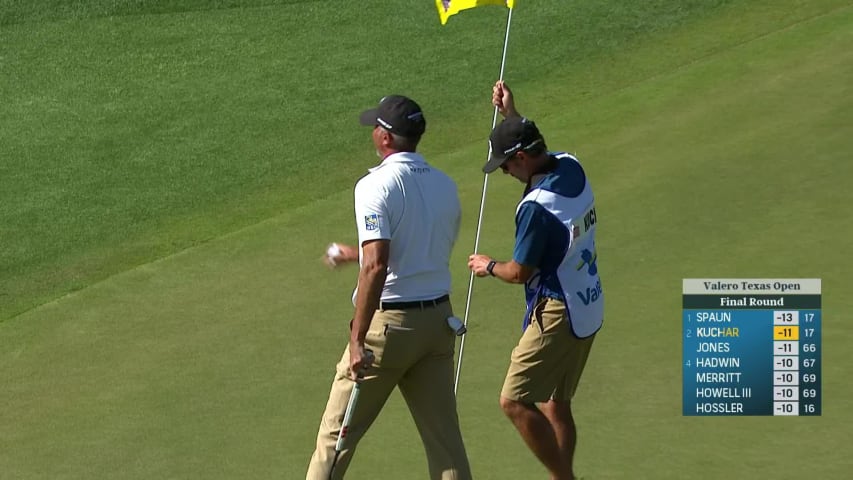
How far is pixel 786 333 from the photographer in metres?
8.92

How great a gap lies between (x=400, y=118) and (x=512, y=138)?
60 centimetres

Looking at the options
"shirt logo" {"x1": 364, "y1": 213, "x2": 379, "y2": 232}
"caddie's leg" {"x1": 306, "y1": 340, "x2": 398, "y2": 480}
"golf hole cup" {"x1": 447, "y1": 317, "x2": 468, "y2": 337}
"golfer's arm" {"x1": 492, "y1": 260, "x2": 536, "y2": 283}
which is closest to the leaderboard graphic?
"golfer's arm" {"x1": 492, "y1": 260, "x2": 536, "y2": 283}

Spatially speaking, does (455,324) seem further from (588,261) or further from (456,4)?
(456,4)

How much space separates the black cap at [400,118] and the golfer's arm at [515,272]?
30.0 inches

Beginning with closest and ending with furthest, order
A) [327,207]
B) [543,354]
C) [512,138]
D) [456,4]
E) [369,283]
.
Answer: [369,283], [512,138], [543,354], [456,4], [327,207]

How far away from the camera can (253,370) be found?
9.16 m

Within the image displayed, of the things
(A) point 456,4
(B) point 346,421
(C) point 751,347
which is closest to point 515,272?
(B) point 346,421

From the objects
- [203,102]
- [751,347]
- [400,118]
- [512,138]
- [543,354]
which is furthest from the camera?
[203,102]

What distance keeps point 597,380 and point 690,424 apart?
28.4 inches

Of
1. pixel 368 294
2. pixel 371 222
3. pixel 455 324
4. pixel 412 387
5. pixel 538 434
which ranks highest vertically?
pixel 371 222

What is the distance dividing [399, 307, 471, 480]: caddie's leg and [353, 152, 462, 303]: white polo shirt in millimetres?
226

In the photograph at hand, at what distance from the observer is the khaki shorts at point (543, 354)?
731 cm

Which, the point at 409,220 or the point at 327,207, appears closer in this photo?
the point at 409,220

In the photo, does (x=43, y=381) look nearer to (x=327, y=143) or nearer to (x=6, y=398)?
(x=6, y=398)
